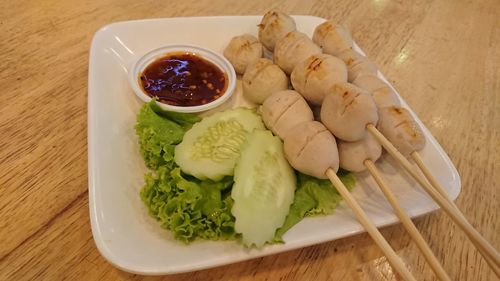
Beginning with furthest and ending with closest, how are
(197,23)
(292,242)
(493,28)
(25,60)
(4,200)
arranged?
(493,28), (197,23), (25,60), (4,200), (292,242)

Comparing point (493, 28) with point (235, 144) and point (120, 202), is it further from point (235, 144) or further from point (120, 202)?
point (120, 202)

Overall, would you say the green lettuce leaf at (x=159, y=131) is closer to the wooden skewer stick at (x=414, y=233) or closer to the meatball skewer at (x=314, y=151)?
the meatball skewer at (x=314, y=151)

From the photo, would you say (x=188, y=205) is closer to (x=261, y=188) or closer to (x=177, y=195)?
(x=177, y=195)

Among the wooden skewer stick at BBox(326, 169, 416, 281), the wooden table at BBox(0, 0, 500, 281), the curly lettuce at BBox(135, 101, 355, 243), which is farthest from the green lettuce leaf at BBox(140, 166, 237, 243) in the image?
the wooden skewer stick at BBox(326, 169, 416, 281)

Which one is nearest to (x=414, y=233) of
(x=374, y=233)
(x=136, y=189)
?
(x=374, y=233)

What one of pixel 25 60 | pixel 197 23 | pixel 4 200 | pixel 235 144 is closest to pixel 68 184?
pixel 4 200

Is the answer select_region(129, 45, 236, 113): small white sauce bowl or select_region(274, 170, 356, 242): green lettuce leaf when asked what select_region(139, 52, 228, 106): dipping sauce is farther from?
select_region(274, 170, 356, 242): green lettuce leaf
